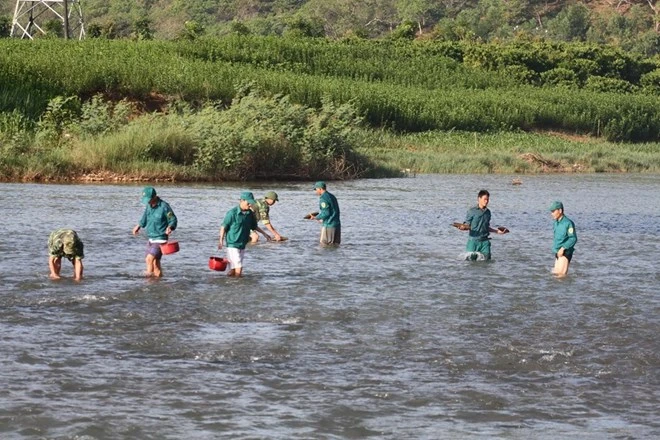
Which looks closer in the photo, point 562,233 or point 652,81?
point 562,233

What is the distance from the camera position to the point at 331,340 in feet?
49.5

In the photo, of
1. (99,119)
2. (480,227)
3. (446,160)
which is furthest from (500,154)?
(480,227)

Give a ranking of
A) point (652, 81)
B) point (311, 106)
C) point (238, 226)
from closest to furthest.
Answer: point (238, 226) < point (311, 106) < point (652, 81)

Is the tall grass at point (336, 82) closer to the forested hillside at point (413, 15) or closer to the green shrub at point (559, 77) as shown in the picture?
the green shrub at point (559, 77)

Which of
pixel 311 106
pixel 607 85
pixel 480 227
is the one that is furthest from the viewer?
pixel 607 85

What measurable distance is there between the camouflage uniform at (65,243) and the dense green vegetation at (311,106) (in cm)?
2347

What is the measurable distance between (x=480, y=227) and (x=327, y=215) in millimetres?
3875

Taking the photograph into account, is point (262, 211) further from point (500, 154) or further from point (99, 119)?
point (500, 154)

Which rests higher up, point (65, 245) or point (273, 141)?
point (273, 141)

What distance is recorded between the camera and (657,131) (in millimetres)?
78812

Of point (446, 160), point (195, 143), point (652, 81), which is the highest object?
point (652, 81)

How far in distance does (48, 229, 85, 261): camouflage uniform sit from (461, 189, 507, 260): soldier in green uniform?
20.1 ft

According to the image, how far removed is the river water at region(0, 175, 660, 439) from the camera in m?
11.4

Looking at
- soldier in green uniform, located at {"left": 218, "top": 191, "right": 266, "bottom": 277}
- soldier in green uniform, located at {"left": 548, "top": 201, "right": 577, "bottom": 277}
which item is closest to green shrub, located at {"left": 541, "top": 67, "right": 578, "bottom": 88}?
soldier in green uniform, located at {"left": 548, "top": 201, "right": 577, "bottom": 277}
